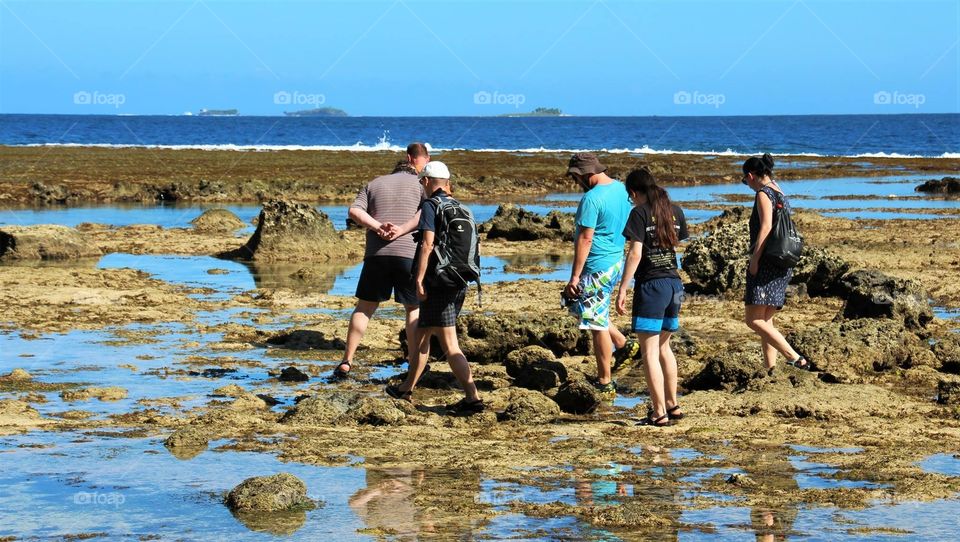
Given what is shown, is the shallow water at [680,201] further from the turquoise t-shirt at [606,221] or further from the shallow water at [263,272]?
the turquoise t-shirt at [606,221]

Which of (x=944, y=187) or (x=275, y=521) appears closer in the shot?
(x=275, y=521)

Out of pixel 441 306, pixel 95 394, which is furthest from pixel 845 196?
pixel 95 394

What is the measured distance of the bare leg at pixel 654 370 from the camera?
8.85m

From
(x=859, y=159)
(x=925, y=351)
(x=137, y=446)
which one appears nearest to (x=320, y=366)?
(x=137, y=446)

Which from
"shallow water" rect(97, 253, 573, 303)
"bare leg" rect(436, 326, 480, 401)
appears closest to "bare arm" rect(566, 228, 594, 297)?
"bare leg" rect(436, 326, 480, 401)

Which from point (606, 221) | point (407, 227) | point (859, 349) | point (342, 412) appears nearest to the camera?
point (342, 412)

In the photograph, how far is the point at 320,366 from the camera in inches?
447

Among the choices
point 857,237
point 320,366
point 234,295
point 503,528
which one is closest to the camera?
point 503,528

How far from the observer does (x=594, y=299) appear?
31.9 ft

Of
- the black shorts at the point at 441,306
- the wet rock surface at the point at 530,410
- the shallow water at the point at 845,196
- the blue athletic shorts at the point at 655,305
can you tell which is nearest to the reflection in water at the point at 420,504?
the wet rock surface at the point at 530,410

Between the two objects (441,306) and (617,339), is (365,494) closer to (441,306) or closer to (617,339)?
(441,306)

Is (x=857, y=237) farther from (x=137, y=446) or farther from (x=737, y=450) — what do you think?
(x=137, y=446)

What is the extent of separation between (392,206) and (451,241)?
4.61 ft

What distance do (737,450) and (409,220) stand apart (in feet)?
12.0
